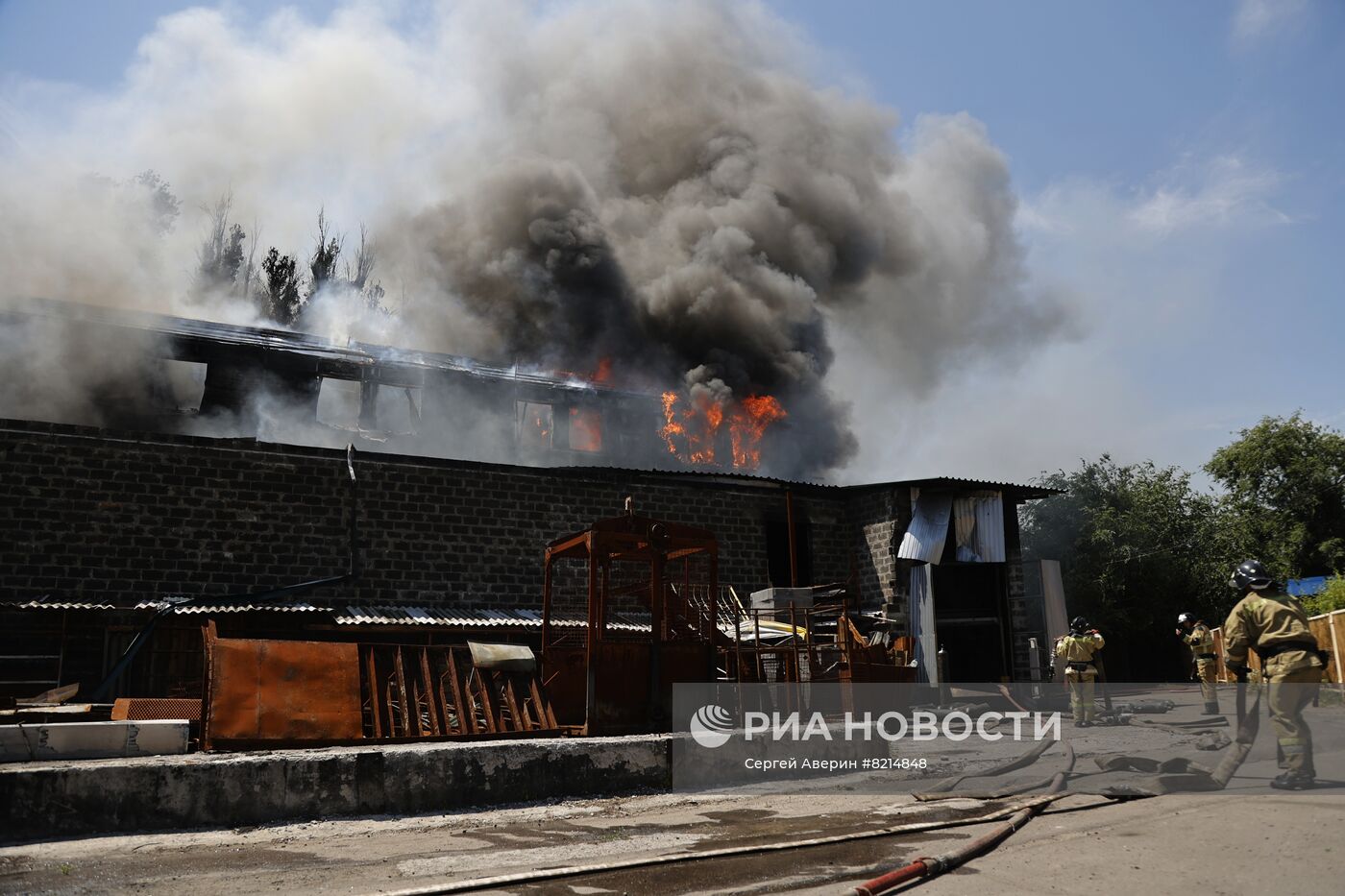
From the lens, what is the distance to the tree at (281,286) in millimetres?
35906

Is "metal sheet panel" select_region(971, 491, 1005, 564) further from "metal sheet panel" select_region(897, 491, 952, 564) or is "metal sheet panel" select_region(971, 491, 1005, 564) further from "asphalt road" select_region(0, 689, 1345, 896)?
"asphalt road" select_region(0, 689, 1345, 896)

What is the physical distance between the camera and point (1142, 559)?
84.6ft

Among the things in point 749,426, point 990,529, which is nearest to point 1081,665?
point 990,529

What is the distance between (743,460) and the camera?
23438 millimetres

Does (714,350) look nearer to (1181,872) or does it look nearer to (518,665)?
(518,665)

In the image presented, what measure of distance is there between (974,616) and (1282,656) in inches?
A: 490

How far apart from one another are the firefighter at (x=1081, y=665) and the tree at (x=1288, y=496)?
2093 centimetres

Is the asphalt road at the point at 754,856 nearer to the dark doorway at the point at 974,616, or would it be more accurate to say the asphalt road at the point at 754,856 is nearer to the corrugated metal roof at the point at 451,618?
the corrugated metal roof at the point at 451,618

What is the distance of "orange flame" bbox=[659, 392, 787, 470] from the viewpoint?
2320 centimetres

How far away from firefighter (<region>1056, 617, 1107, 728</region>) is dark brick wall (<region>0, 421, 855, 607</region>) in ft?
23.5

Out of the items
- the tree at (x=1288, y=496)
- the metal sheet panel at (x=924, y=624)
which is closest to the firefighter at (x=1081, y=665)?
the metal sheet panel at (x=924, y=624)

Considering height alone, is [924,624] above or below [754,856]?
above

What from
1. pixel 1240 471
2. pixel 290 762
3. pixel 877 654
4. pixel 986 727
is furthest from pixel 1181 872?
pixel 1240 471

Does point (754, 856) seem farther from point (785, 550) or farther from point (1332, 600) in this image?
point (1332, 600)
